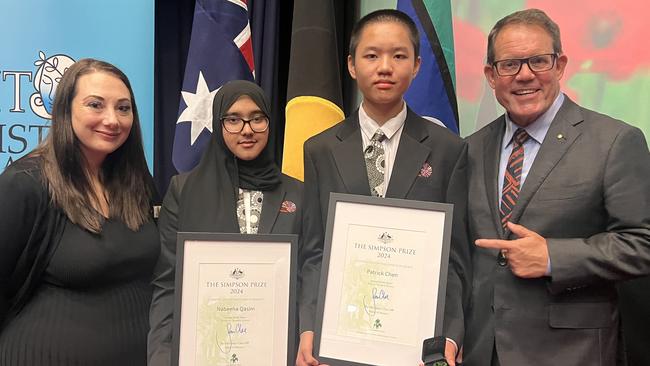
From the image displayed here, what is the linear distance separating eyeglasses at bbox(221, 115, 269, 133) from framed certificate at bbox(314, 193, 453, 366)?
54 cm

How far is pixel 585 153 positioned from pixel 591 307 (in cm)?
49

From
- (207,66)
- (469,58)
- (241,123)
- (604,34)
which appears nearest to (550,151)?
(241,123)

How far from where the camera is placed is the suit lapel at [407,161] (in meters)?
1.93

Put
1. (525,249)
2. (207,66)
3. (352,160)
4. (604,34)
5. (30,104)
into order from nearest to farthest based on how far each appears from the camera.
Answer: (525,249), (352,160), (604,34), (30,104), (207,66)

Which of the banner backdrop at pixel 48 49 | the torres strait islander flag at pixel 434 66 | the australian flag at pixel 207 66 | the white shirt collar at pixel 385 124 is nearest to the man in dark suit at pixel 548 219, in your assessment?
the white shirt collar at pixel 385 124

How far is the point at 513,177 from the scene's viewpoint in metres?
1.90

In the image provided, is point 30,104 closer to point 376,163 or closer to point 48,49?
point 48,49

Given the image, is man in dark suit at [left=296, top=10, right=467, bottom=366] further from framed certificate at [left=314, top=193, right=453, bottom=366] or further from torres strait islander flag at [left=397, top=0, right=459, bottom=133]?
torres strait islander flag at [left=397, top=0, right=459, bottom=133]

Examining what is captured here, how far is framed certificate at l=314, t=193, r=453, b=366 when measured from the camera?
5.74ft

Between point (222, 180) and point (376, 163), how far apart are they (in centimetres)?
62

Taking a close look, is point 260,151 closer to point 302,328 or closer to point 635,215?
point 302,328

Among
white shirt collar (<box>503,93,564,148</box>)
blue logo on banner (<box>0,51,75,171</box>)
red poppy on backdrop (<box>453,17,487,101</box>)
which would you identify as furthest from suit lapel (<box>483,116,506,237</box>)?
blue logo on banner (<box>0,51,75,171</box>)

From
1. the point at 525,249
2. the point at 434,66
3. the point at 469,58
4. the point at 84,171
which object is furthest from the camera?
the point at 469,58

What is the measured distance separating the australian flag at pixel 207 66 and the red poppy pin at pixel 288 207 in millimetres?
1239
